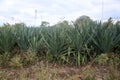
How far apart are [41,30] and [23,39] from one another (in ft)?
2.91

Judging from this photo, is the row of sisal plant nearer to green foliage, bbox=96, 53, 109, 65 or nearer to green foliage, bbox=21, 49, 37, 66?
green foliage, bbox=21, 49, 37, 66

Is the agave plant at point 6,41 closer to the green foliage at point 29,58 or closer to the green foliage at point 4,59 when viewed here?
the green foliage at point 4,59

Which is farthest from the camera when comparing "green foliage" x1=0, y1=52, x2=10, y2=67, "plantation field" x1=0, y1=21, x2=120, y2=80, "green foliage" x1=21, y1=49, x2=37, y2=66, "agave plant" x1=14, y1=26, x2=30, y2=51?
"agave plant" x1=14, y1=26, x2=30, y2=51

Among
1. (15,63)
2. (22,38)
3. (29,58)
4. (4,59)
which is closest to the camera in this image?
(15,63)

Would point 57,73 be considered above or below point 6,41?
below

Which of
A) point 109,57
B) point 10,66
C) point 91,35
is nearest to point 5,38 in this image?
point 10,66

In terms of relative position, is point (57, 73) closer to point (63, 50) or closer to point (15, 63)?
point (63, 50)

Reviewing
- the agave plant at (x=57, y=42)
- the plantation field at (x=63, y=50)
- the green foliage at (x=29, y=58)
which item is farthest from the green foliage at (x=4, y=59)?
the agave plant at (x=57, y=42)

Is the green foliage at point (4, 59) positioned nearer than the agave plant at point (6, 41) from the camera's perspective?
Yes

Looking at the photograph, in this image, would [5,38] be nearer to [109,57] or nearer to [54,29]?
[54,29]

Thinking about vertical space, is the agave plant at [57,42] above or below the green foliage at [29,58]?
above

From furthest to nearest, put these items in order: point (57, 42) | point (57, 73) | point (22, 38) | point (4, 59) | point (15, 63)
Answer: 1. point (22, 38)
2. point (4, 59)
3. point (57, 42)
4. point (15, 63)
5. point (57, 73)

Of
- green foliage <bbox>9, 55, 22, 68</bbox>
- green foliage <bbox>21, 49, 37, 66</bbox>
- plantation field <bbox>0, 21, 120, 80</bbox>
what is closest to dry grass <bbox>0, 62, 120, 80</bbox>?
plantation field <bbox>0, 21, 120, 80</bbox>

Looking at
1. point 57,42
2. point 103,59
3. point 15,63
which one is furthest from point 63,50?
point 15,63
